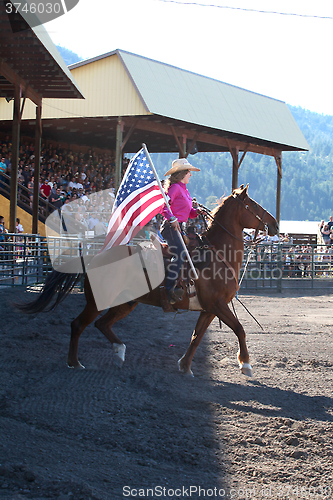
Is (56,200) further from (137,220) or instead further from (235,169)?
(137,220)

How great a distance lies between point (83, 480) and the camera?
2.83 m

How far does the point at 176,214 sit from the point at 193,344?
1550 millimetres

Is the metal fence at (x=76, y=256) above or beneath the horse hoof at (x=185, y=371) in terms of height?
above

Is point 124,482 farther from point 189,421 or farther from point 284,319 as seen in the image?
Result: point 284,319

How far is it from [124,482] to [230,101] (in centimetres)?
2183

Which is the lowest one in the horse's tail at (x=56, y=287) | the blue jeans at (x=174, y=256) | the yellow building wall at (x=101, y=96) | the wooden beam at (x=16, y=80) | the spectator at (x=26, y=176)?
the horse's tail at (x=56, y=287)

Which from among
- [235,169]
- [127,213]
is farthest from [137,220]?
[235,169]

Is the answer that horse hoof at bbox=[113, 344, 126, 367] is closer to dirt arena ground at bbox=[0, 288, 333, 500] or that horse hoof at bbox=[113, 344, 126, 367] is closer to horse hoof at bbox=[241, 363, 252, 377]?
dirt arena ground at bbox=[0, 288, 333, 500]

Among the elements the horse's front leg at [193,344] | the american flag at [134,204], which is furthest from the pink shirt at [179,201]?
the horse's front leg at [193,344]

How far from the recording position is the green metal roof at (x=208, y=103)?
711 inches

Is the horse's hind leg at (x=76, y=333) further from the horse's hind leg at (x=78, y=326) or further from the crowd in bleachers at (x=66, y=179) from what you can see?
the crowd in bleachers at (x=66, y=179)

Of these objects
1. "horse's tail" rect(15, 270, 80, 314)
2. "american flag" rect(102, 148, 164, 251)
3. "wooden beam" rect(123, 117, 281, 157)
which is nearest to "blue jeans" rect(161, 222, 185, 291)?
"american flag" rect(102, 148, 164, 251)

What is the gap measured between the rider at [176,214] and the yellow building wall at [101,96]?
12333 mm

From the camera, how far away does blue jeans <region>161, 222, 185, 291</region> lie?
Answer: 5.43 metres
